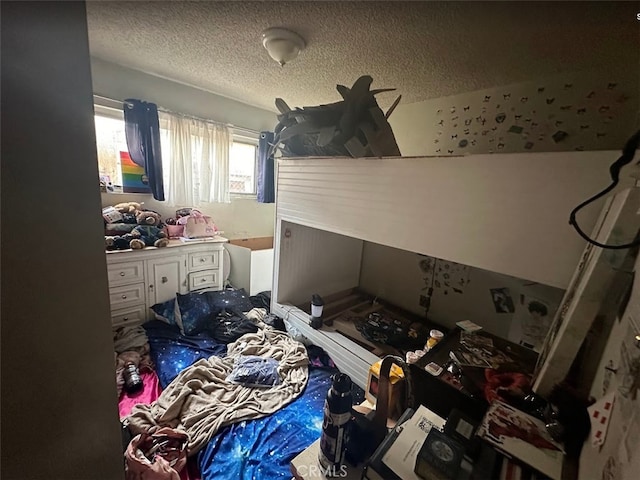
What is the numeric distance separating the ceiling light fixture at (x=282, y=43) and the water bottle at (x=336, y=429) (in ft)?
4.99

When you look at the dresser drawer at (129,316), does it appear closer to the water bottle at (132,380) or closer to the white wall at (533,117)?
the water bottle at (132,380)

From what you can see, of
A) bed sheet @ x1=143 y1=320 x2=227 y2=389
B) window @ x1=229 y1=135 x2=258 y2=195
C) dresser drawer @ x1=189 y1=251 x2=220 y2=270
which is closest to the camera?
bed sheet @ x1=143 y1=320 x2=227 y2=389

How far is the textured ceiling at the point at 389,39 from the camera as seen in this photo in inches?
38.9

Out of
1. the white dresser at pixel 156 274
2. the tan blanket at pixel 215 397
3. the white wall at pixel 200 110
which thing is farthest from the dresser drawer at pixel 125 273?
the tan blanket at pixel 215 397

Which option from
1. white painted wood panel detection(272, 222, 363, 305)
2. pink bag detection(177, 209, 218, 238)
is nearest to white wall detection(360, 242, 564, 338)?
white painted wood panel detection(272, 222, 363, 305)

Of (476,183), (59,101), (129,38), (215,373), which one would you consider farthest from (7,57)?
(129,38)

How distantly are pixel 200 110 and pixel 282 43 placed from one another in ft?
4.88

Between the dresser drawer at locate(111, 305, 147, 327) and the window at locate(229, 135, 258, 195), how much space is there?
4.78ft

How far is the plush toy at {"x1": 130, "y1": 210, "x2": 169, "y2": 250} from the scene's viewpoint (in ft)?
6.30

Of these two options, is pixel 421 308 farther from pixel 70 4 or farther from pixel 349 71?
pixel 70 4

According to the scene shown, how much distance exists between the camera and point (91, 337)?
0.38 m

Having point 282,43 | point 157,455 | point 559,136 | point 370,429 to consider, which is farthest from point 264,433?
point 559,136

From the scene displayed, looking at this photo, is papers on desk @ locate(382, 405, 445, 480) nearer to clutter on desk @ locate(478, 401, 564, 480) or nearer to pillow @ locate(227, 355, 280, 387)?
clutter on desk @ locate(478, 401, 564, 480)

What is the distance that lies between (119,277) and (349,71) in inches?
85.2
